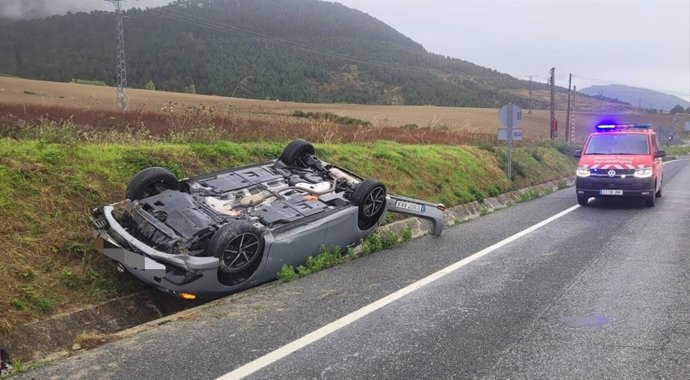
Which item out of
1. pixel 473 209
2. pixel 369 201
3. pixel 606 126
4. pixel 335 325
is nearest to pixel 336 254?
pixel 369 201

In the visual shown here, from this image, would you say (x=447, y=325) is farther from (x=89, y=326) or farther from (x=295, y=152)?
(x=295, y=152)

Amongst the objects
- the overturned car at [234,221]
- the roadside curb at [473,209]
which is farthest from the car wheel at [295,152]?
the roadside curb at [473,209]

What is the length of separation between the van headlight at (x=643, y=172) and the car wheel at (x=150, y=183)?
11203mm

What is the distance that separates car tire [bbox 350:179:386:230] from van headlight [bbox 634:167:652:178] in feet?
27.9

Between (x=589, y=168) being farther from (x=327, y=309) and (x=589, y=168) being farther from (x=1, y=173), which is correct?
(x=1, y=173)

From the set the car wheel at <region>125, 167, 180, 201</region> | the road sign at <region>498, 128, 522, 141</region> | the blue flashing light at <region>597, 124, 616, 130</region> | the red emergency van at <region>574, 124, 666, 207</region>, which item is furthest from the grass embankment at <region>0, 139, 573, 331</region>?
the blue flashing light at <region>597, 124, 616, 130</region>

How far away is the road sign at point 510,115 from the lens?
16.7 metres

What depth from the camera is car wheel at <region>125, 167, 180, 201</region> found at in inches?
262

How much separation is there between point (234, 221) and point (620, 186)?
35.3 ft

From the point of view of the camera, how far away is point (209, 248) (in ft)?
18.8

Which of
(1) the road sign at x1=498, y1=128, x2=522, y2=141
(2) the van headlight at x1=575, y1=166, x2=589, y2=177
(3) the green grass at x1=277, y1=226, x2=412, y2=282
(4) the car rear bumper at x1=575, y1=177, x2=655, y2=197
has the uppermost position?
(1) the road sign at x1=498, y1=128, x2=522, y2=141

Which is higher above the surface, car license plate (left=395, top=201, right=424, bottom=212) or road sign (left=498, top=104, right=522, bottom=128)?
road sign (left=498, top=104, right=522, bottom=128)

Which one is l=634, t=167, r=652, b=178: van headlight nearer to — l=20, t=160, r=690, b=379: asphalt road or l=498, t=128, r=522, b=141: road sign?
l=498, t=128, r=522, b=141: road sign

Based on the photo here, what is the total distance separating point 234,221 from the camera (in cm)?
611
